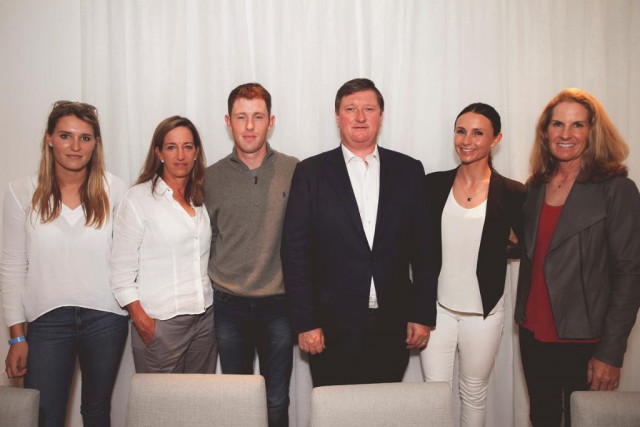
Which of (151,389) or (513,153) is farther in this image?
(513,153)

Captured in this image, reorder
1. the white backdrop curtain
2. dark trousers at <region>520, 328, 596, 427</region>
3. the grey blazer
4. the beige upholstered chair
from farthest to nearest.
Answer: the white backdrop curtain
dark trousers at <region>520, 328, 596, 427</region>
the grey blazer
the beige upholstered chair

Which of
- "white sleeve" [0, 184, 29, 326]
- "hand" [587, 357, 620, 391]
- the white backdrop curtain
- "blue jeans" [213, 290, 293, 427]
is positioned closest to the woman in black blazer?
"hand" [587, 357, 620, 391]

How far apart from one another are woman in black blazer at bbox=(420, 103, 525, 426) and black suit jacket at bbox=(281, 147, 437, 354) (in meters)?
0.14

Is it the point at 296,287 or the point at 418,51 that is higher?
the point at 418,51

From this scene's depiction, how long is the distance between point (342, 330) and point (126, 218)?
42.3 inches

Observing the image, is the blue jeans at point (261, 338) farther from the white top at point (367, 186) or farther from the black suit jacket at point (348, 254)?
the white top at point (367, 186)

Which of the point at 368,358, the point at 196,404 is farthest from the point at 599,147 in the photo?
the point at 196,404

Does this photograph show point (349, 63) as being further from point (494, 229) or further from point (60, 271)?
point (60, 271)

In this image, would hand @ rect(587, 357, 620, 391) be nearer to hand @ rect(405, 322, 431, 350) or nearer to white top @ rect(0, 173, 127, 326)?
hand @ rect(405, 322, 431, 350)

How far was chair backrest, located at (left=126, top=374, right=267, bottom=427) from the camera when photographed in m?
1.36

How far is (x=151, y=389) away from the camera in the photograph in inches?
54.6

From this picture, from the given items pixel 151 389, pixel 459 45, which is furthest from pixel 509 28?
pixel 151 389

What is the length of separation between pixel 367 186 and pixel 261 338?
0.90m

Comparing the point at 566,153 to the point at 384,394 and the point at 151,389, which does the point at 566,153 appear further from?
the point at 151,389
